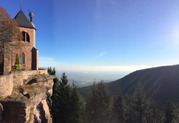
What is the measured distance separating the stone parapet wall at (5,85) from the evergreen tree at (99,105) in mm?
12654

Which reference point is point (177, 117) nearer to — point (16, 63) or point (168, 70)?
point (16, 63)

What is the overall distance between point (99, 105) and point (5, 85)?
14194 millimetres

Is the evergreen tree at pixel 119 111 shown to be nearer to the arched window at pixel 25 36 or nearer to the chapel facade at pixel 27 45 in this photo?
the chapel facade at pixel 27 45

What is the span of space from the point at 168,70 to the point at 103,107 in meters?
63.5

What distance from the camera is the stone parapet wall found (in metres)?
9.39

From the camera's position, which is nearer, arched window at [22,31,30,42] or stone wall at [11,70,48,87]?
stone wall at [11,70,48,87]

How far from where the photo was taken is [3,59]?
14.2 m

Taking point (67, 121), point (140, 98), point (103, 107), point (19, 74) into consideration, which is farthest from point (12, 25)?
point (140, 98)

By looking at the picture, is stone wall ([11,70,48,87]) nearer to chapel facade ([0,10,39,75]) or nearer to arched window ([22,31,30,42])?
chapel facade ([0,10,39,75])

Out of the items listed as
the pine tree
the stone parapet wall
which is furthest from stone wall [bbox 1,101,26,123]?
the pine tree

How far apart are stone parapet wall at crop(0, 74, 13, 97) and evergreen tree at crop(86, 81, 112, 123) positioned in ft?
41.5

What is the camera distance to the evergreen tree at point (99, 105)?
674 inches

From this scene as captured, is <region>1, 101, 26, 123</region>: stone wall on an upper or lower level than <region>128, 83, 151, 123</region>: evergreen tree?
upper

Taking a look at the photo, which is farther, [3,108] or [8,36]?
[8,36]
